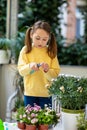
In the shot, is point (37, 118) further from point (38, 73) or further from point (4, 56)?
point (4, 56)

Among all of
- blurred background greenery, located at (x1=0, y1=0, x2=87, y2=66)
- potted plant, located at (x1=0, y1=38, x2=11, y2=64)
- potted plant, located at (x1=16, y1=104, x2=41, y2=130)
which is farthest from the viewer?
blurred background greenery, located at (x1=0, y1=0, x2=87, y2=66)

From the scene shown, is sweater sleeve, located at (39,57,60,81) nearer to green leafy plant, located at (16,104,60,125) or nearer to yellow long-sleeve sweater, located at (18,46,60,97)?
yellow long-sleeve sweater, located at (18,46,60,97)

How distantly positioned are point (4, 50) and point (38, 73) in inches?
46.4

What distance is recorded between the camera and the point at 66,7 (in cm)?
402

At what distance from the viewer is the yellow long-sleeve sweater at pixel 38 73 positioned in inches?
75.6

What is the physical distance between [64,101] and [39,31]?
652mm

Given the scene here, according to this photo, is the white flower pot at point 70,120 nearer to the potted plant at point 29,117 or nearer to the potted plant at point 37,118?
the potted plant at point 37,118

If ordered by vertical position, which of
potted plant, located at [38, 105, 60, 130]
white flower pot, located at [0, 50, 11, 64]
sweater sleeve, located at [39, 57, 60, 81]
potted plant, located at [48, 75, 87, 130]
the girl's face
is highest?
the girl's face

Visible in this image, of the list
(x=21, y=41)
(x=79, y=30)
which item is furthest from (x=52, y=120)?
(x=79, y=30)

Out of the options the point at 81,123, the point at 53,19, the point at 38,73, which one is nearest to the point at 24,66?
the point at 38,73

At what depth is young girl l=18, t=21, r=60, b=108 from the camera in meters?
1.87

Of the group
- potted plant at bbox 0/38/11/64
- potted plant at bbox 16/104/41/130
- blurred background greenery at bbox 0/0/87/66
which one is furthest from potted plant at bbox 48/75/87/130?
blurred background greenery at bbox 0/0/87/66

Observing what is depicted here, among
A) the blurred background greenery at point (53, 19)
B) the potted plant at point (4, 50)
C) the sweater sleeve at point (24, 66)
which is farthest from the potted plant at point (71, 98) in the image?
the blurred background greenery at point (53, 19)

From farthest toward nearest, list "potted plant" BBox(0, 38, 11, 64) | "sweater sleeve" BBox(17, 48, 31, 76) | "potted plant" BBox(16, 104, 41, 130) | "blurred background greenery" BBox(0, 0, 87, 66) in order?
1. "blurred background greenery" BBox(0, 0, 87, 66)
2. "potted plant" BBox(0, 38, 11, 64)
3. "sweater sleeve" BBox(17, 48, 31, 76)
4. "potted plant" BBox(16, 104, 41, 130)
